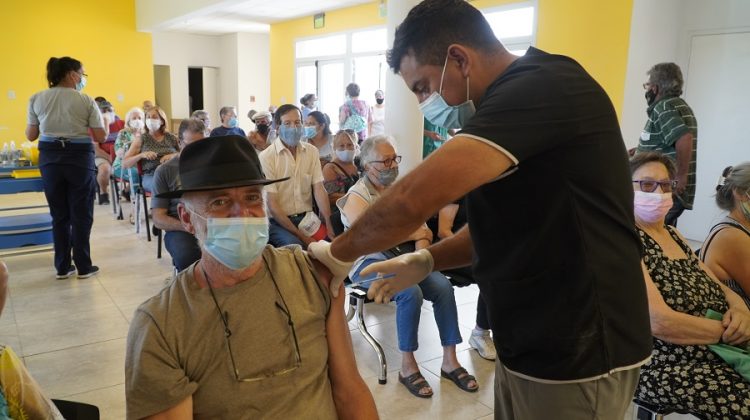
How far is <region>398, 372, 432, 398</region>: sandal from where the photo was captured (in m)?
2.63

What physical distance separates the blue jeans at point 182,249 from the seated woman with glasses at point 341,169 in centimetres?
113

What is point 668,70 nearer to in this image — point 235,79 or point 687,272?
point 687,272

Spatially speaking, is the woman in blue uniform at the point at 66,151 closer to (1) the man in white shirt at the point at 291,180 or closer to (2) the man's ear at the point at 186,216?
(1) the man in white shirt at the point at 291,180

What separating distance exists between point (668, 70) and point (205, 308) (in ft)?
12.5

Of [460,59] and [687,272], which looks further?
[687,272]

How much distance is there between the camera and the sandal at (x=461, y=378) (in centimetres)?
266

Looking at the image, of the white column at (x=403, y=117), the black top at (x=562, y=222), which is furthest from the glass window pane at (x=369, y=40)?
the black top at (x=562, y=222)

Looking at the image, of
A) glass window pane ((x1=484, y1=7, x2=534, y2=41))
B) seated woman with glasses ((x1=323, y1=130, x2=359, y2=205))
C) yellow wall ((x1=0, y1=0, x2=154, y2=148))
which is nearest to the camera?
seated woman with glasses ((x1=323, y1=130, x2=359, y2=205))

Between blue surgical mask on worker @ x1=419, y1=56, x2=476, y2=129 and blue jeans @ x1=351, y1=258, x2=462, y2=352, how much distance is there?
147 centimetres

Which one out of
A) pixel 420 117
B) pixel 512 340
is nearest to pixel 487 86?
pixel 512 340

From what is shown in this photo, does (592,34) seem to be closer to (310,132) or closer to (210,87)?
(310,132)

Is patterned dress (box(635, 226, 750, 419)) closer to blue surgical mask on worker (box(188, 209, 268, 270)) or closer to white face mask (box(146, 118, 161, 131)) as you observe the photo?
blue surgical mask on worker (box(188, 209, 268, 270))

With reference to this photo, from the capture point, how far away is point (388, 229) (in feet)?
3.65

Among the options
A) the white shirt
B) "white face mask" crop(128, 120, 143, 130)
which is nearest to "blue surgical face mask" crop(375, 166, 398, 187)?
the white shirt
